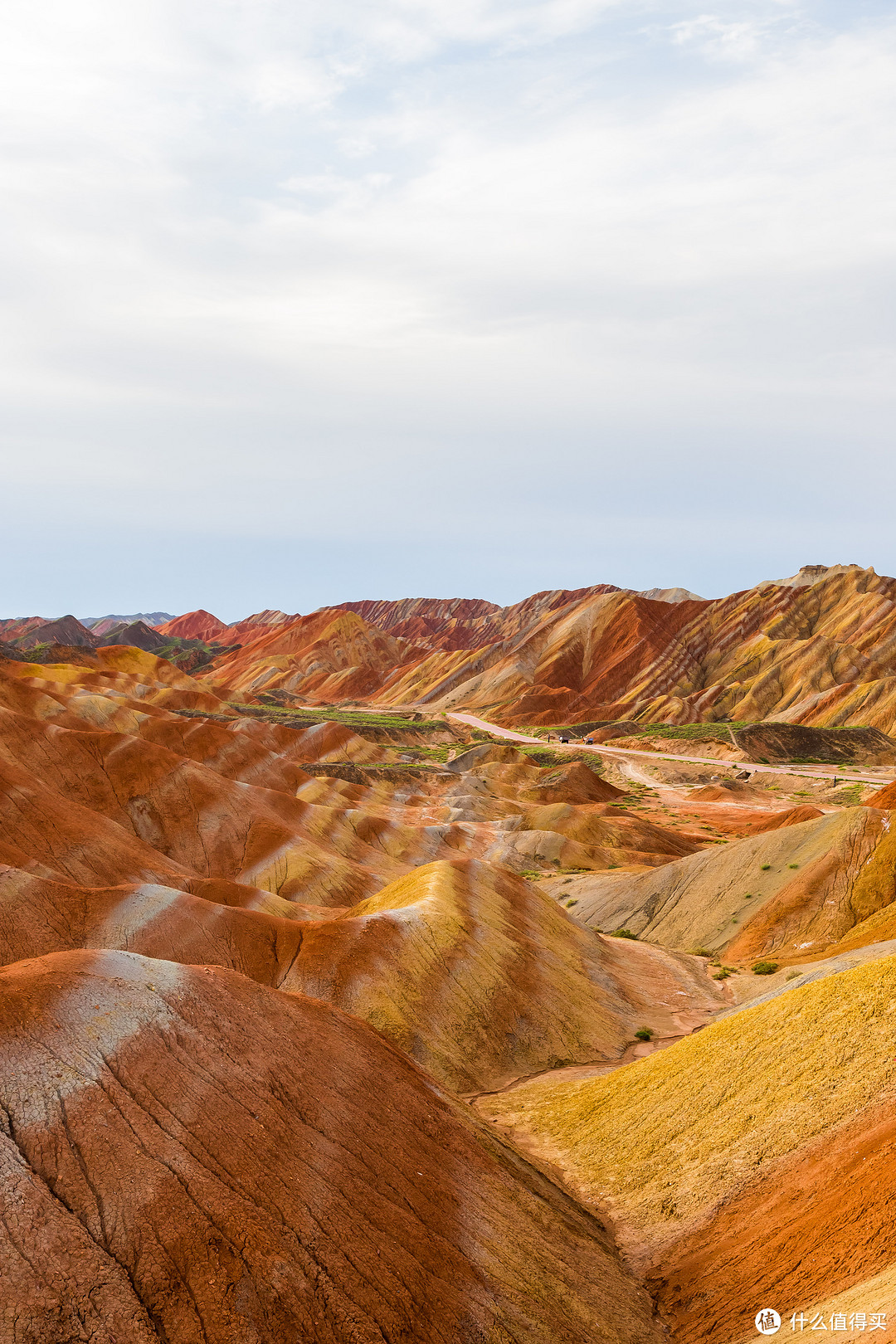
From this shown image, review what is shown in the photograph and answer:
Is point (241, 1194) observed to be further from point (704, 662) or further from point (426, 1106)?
point (704, 662)

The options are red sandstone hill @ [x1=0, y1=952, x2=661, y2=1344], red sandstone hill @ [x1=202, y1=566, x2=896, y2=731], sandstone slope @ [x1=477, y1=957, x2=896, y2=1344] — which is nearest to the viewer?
red sandstone hill @ [x1=0, y1=952, x2=661, y2=1344]

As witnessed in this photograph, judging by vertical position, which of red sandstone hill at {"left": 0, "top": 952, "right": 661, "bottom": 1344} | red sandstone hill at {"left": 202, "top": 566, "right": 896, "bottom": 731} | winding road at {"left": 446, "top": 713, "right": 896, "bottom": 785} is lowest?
winding road at {"left": 446, "top": 713, "right": 896, "bottom": 785}

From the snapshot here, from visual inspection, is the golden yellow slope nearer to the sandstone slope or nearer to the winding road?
the sandstone slope

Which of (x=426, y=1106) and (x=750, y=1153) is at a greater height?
(x=426, y=1106)

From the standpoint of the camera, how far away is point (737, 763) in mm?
107812

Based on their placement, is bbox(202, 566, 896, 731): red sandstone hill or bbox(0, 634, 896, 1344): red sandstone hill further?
bbox(202, 566, 896, 731): red sandstone hill

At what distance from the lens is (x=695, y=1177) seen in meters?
17.6

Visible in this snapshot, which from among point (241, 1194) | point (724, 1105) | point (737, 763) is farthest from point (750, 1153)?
point (737, 763)

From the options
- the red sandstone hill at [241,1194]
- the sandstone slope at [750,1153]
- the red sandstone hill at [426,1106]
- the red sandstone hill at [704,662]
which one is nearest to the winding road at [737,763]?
the red sandstone hill at [704,662]

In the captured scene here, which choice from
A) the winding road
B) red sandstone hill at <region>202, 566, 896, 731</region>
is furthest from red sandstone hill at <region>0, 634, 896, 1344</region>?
red sandstone hill at <region>202, 566, 896, 731</region>

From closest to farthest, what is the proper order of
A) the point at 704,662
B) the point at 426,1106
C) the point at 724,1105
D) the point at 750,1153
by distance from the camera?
1. the point at 750,1153
2. the point at 426,1106
3. the point at 724,1105
4. the point at 704,662

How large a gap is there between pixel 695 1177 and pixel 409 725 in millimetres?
120741

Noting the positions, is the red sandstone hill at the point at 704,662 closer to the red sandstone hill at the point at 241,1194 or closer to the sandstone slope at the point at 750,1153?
the sandstone slope at the point at 750,1153

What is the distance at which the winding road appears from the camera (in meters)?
94.4
